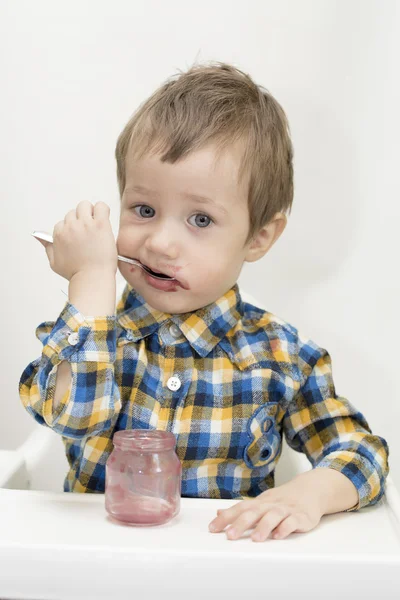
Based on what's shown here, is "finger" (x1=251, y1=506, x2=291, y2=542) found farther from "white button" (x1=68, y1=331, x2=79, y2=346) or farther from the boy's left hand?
"white button" (x1=68, y1=331, x2=79, y2=346)

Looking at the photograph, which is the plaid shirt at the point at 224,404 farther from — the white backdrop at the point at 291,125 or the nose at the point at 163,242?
the white backdrop at the point at 291,125

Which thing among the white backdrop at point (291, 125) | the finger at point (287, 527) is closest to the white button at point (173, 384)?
the finger at point (287, 527)

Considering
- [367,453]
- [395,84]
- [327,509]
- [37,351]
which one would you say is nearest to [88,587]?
[327,509]

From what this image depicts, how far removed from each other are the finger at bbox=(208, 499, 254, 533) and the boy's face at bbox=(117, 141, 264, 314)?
0.24 meters

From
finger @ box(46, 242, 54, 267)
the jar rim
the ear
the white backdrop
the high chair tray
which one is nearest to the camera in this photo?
the high chair tray

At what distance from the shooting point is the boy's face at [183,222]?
0.80m

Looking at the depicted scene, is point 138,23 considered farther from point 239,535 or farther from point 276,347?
point 239,535

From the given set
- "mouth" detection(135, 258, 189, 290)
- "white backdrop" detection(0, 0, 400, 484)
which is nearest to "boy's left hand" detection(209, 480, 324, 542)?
"mouth" detection(135, 258, 189, 290)

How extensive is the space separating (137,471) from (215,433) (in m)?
0.18

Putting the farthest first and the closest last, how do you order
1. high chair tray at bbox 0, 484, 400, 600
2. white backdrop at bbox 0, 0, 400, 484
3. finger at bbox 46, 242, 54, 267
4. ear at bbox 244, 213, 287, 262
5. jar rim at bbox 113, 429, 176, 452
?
white backdrop at bbox 0, 0, 400, 484, ear at bbox 244, 213, 287, 262, finger at bbox 46, 242, 54, 267, jar rim at bbox 113, 429, 176, 452, high chair tray at bbox 0, 484, 400, 600

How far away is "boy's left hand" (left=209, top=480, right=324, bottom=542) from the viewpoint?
0.64 metres

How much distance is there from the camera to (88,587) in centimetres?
57

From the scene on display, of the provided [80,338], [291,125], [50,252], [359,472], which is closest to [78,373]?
[80,338]

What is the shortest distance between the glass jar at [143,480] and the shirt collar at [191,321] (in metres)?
0.19
